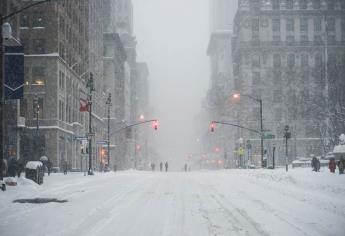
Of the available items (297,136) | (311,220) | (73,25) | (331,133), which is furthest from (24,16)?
(297,136)

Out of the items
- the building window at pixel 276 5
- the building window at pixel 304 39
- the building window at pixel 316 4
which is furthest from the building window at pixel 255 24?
the building window at pixel 316 4

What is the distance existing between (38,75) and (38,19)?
658cm

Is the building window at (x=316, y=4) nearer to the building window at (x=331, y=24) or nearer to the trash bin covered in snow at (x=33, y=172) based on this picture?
the building window at (x=331, y=24)

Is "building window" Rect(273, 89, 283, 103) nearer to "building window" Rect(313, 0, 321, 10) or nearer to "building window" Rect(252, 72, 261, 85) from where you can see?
"building window" Rect(252, 72, 261, 85)

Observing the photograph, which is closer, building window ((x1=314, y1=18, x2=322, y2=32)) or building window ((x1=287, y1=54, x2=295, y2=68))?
building window ((x1=287, y1=54, x2=295, y2=68))

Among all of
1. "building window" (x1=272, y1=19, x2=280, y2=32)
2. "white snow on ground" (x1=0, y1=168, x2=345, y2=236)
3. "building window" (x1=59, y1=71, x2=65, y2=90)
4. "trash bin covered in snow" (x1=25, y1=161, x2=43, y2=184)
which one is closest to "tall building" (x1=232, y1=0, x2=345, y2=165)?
"building window" (x1=272, y1=19, x2=280, y2=32)

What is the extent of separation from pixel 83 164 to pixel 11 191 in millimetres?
64487

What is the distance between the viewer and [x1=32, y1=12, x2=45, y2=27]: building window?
64.6 metres

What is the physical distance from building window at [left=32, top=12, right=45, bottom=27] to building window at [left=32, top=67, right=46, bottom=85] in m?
5.18

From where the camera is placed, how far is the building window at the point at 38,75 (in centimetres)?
6369

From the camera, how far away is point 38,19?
64.7m

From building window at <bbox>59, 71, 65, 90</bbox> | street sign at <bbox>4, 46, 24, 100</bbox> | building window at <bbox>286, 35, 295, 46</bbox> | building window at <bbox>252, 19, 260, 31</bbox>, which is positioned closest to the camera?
street sign at <bbox>4, 46, 24, 100</bbox>

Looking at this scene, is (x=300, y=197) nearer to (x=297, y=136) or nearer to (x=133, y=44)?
(x=297, y=136)

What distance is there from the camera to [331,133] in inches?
3118
